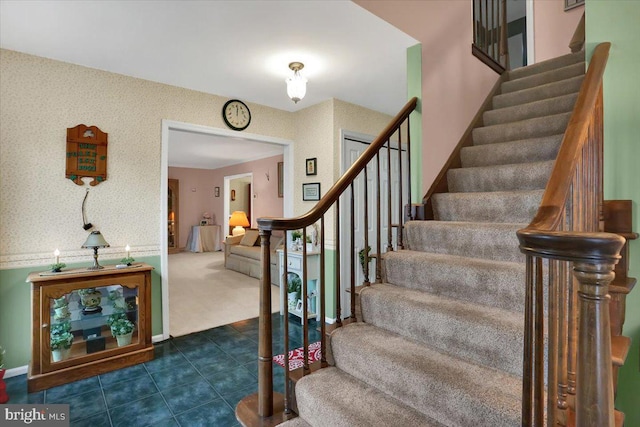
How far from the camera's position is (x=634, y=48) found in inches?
59.4

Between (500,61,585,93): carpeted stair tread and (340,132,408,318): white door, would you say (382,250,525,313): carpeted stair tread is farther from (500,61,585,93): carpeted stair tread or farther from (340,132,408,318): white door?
(500,61,585,93): carpeted stair tread

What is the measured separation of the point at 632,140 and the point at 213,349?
10.7 feet

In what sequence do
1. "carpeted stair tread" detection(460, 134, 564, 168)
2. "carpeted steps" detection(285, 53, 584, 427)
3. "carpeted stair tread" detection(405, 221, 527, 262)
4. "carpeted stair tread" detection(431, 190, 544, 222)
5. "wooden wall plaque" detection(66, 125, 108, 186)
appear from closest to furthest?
"carpeted steps" detection(285, 53, 584, 427) < "carpeted stair tread" detection(405, 221, 527, 262) < "carpeted stair tread" detection(431, 190, 544, 222) < "carpeted stair tread" detection(460, 134, 564, 168) < "wooden wall plaque" detection(66, 125, 108, 186)

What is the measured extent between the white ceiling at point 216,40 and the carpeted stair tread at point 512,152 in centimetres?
98

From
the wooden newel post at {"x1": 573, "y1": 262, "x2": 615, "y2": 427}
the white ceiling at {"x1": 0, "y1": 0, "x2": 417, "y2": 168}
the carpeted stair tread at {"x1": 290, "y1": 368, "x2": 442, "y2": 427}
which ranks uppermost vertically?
the white ceiling at {"x1": 0, "y1": 0, "x2": 417, "y2": 168}

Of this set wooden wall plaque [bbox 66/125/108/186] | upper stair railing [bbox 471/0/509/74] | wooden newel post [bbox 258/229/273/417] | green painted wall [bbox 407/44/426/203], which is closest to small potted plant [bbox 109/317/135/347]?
wooden wall plaque [bbox 66/125/108/186]

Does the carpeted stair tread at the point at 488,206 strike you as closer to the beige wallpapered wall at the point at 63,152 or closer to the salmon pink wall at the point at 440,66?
the salmon pink wall at the point at 440,66

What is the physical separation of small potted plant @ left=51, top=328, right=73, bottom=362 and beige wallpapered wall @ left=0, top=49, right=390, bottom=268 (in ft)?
2.02

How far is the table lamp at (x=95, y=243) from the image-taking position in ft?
8.70

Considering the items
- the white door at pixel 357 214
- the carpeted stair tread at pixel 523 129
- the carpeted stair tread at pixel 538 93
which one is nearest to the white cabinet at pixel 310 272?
the white door at pixel 357 214

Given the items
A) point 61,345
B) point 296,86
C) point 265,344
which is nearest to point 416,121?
point 296,86

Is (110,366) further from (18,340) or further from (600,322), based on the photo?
(600,322)

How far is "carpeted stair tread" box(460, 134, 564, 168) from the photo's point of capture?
2270mm

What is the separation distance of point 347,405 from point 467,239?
1125 mm
